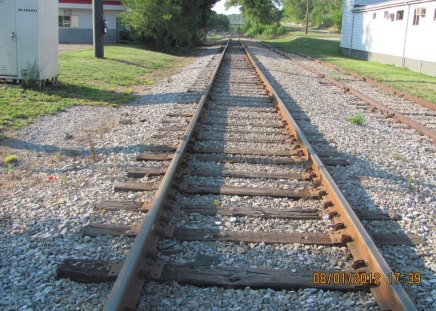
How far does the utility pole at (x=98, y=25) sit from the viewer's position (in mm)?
19828

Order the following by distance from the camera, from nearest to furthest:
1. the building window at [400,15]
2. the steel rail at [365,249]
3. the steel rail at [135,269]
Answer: the steel rail at [135,269], the steel rail at [365,249], the building window at [400,15]

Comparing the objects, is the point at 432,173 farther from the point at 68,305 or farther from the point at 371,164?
the point at 68,305

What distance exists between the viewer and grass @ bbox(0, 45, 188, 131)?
9391mm

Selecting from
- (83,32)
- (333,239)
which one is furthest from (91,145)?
(83,32)

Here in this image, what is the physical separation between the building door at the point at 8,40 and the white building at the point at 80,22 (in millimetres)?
26106

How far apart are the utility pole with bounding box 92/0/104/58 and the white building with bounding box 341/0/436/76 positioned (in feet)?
44.2

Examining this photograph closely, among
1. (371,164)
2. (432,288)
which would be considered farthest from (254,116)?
(432,288)

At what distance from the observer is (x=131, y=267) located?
130 inches

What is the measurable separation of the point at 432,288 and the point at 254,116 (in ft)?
21.3

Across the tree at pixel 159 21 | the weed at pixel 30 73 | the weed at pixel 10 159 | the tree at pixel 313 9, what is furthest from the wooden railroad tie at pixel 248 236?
the tree at pixel 313 9

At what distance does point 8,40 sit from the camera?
443 inches

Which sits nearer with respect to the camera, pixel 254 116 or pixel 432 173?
pixel 432 173

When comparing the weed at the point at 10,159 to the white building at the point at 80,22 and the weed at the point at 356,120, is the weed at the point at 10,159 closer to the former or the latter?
the weed at the point at 356,120

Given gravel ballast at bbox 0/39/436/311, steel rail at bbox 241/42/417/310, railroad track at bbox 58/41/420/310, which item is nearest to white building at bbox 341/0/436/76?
gravel ballast at bbox 0/39/436/311
